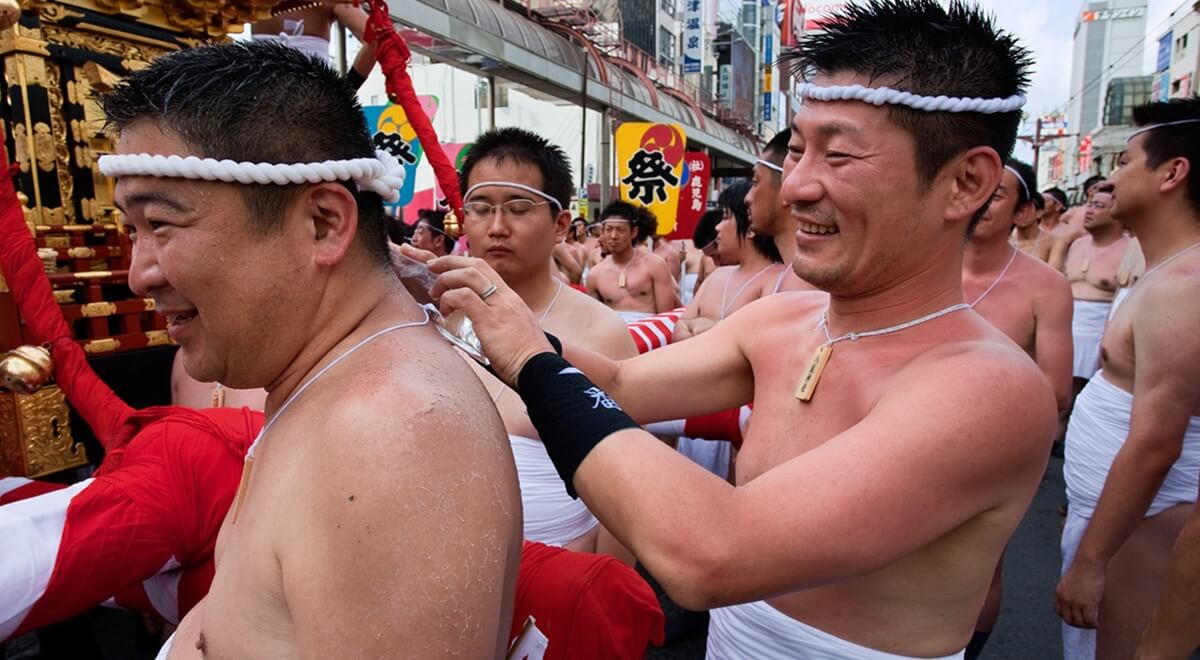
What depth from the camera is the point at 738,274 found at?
5211mm

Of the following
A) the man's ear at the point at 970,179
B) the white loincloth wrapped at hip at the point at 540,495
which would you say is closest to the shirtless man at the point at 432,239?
the white loincloth wrapped at hip at the point at 540,495

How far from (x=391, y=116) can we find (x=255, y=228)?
6.31m

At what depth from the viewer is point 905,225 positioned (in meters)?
1.48

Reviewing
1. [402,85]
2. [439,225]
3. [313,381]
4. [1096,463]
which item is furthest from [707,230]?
[313,381]

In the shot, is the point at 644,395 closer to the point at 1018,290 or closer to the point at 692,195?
the point at 1018,290

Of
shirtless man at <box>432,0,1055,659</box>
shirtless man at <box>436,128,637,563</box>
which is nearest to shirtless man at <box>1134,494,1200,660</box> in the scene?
shirtless man at <box>432,0,1055,659</box>

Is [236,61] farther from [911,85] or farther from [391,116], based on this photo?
[391,116]

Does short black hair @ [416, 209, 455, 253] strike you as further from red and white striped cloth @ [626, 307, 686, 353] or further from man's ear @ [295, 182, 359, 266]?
man's ear @ [295, 182, 359, 266]

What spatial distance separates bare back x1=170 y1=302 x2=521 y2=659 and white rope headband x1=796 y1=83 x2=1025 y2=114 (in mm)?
993

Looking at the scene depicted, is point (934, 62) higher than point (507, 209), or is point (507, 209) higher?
point (934, 62)

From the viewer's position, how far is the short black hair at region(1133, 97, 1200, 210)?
2.78 meters

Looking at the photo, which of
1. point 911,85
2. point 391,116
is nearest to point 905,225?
point 911,85

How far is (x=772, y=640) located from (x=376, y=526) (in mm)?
1009

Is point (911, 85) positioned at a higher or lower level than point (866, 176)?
higher
